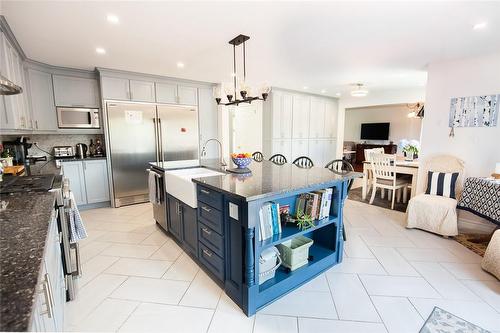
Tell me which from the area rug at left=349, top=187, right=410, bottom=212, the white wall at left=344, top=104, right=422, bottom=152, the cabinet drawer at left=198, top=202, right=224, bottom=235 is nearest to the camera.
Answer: the cabinet drawer at left=198, top=202, right=224, bottom=235

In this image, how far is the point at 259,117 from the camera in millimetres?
5859

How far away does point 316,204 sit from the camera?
2176 mm

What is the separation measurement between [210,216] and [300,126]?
4.67 metres

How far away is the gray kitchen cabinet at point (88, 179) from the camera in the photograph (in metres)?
3.81

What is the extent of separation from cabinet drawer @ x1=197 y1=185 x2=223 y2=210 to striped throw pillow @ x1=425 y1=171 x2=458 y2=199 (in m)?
3.11

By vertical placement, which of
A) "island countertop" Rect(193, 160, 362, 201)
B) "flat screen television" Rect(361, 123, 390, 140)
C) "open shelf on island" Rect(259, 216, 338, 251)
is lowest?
"open shelf on island" Rect(259, 216, 338, 251)

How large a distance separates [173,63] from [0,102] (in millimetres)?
2014

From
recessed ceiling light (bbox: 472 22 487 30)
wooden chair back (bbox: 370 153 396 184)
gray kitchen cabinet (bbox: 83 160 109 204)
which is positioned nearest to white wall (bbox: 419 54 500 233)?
wooden chair back (bbox: 370 153 396 184)

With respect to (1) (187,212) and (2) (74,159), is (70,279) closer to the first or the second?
(1) (187,212)

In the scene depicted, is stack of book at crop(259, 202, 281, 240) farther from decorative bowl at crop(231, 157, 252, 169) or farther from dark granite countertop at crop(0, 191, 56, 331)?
dark granite countertop at crop(0, 191, 56, 331)

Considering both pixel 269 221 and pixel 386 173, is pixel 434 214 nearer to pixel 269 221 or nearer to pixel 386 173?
pixel 386 173

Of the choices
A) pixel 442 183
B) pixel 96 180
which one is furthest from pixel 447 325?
pixel 96 180

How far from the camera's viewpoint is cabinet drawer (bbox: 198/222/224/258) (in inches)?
76.9

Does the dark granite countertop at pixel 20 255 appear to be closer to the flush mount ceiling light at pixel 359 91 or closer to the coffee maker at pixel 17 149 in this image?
the coffee maker at pixel 17 149
